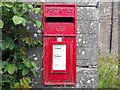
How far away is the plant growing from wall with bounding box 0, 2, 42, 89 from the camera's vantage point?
3336mm

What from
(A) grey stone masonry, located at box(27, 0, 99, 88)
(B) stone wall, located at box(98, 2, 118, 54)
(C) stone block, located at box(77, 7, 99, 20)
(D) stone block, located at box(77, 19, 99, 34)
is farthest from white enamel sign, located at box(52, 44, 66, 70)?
(B) stone wall, located at box(98, 2, 118, 54)

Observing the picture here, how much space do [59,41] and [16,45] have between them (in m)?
0.45

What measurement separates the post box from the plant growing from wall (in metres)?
0.12

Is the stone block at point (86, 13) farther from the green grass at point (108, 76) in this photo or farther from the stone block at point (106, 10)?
the stone block at point (106, 10)

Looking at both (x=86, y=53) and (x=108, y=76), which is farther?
(x=108, y=76)

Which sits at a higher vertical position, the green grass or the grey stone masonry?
the grey stone masonry

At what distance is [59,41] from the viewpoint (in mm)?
3600

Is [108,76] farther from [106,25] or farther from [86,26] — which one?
[106,25]

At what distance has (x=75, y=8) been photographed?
3625 millimetres

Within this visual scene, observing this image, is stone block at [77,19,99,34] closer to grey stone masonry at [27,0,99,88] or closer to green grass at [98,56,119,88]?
grey stone masonry at [27,0,99,88]

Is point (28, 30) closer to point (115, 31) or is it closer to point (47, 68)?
point (47, 68)

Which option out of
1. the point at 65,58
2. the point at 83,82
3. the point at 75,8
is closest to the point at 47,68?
the point at 65,58

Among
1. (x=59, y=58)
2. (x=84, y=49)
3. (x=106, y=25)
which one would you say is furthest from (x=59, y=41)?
(x=106, y=25)

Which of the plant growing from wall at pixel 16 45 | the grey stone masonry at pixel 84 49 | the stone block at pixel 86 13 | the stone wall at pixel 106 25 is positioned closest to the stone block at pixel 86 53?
the grey stone masonry at pixel 84 49
